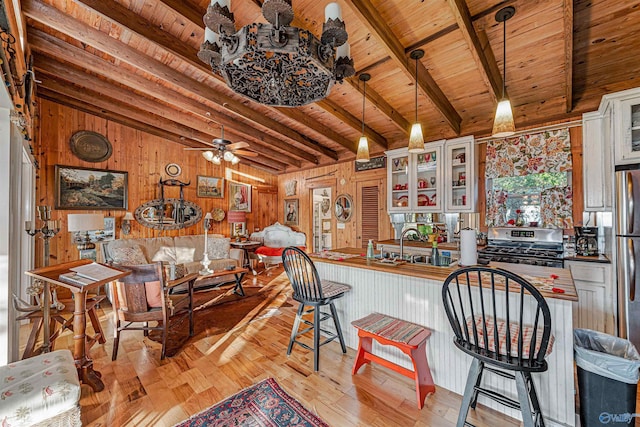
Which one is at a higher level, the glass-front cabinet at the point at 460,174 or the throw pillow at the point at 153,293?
the glass-front cabinet at the point at 460,174

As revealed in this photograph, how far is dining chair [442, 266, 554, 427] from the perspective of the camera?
1240mm

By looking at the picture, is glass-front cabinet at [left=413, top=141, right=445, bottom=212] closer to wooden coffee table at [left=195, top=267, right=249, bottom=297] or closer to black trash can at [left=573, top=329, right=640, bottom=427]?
black trash can at [left=573, top=329, right=640, bottom=427]

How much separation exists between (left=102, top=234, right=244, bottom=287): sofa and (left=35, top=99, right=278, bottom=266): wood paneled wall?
0.65 meters

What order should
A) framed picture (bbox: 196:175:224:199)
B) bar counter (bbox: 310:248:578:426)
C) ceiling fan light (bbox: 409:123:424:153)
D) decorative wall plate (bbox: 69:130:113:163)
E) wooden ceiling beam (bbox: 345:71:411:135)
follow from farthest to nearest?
framed picture (bbox: 196:175:224:199), decorative wall plate (bbox: 69:130:113:163), wooden ceiling beam (bbox: 345:71:411:135), ceiling fan light (bbox: 409:123:424:153), bar counter (bbox: 310:248:578:426)

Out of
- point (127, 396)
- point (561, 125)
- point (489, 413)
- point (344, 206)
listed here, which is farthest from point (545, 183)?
point (127, 396)

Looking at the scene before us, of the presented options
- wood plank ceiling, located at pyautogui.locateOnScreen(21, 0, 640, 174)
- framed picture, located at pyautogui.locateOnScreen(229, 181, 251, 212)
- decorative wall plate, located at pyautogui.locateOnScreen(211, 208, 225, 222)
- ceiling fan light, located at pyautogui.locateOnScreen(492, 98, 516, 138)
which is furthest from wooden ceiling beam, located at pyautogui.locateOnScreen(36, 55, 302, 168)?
ceiling fan light, located at pyautogui.locateOnScreen(492, 98, 516, 138)

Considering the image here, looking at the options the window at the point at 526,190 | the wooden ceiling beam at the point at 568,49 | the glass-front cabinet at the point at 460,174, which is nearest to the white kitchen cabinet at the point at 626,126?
the wooden ceiling beam at the point at 568,49

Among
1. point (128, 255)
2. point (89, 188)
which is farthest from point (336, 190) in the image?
point (89, 188)

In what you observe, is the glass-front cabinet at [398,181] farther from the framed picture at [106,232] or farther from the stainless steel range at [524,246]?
the framed picture at [106,232]

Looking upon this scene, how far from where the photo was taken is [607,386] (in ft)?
4.74

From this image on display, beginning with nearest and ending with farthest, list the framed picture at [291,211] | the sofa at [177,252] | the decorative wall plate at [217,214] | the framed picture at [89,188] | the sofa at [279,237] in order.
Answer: the sofa at [177,252] → the framed picture at [89,188] → the decorative wall plate at [217,214] → the sofa at [279,237] → the framed picture at [291,211]

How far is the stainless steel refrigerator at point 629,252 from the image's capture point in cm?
226

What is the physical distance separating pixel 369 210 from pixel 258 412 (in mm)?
4080

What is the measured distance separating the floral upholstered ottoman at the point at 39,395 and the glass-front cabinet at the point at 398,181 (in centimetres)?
415
